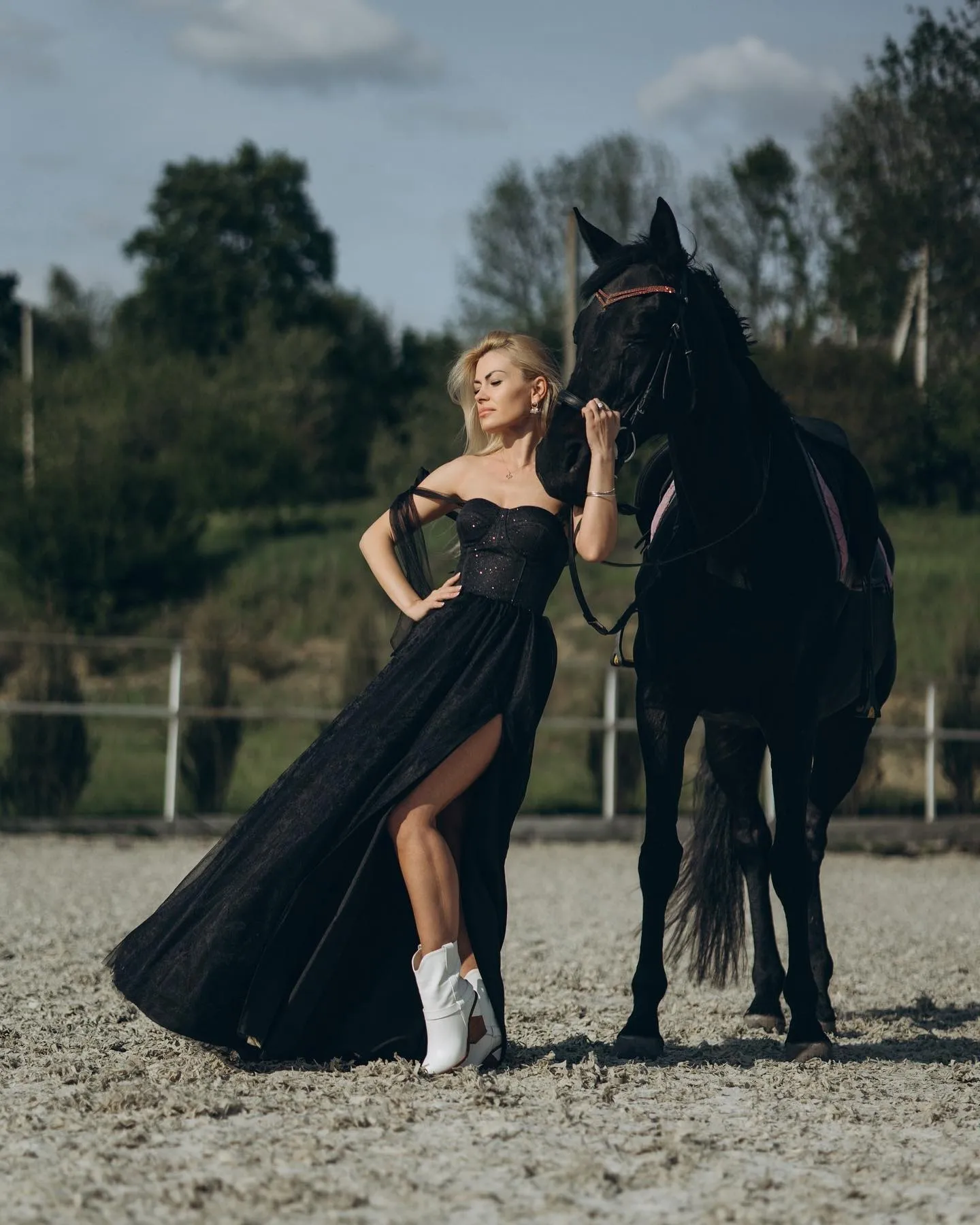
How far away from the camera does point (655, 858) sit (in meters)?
4.71

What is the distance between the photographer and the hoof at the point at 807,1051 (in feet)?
14.9

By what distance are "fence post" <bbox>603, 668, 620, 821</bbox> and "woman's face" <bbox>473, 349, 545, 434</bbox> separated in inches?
385

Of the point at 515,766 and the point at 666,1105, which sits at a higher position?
the point at 515,766

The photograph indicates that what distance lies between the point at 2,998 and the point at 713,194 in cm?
2618

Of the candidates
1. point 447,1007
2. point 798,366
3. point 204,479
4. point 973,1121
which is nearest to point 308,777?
point 447,1007

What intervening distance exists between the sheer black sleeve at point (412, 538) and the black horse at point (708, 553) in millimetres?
483

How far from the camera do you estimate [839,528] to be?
16.4 feet

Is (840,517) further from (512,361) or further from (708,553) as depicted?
(512,361)

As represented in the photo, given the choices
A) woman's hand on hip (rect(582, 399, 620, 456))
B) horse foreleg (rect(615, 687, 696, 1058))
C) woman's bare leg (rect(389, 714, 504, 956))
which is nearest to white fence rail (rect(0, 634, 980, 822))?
horse foreleg (rect(615, 687, 696, 1058))

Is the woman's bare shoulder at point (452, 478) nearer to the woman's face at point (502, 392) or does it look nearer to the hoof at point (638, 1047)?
the woman's face at point (502, 392)

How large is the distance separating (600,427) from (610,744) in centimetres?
1051

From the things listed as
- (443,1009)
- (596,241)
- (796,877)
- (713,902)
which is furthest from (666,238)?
(713,902)

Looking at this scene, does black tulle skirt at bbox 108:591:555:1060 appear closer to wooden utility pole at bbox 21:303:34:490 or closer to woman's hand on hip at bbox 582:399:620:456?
woman's hand on hip at bbox 582:399:620:456

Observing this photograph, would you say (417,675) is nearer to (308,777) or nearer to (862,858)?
(308,777)
